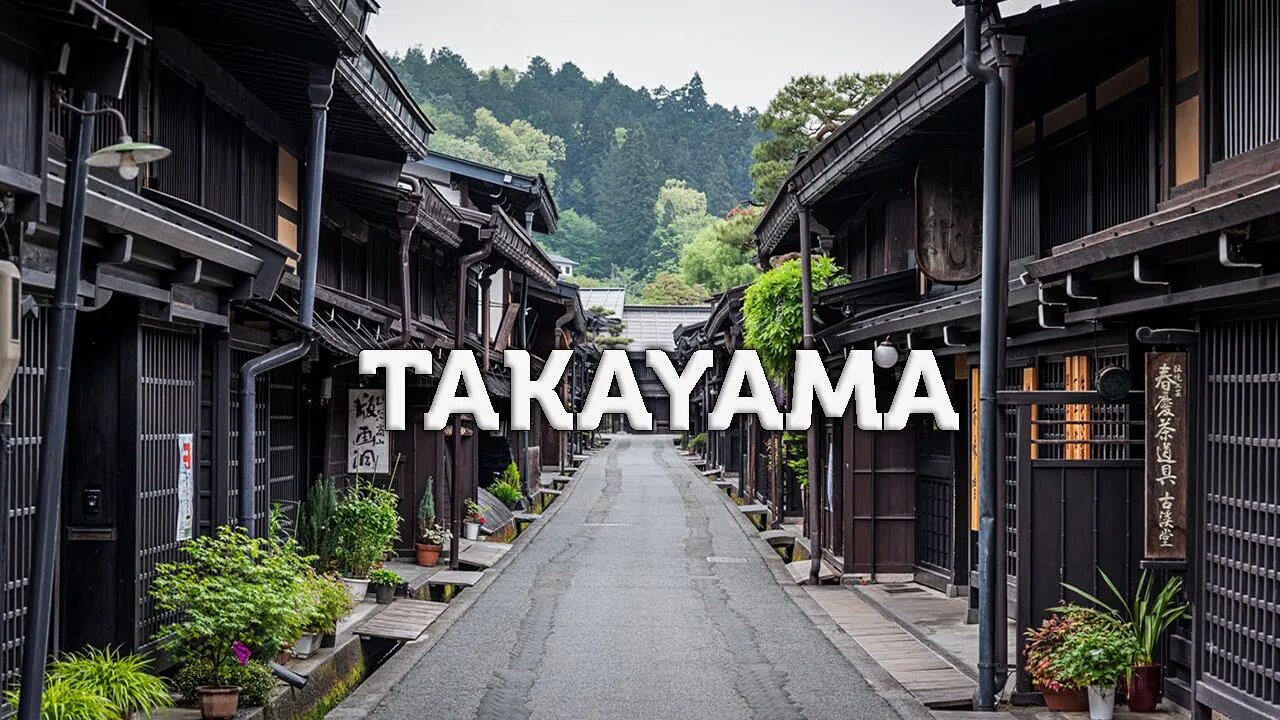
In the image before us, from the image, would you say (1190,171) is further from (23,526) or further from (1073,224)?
(23,526)

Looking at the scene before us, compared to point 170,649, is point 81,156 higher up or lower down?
higher up

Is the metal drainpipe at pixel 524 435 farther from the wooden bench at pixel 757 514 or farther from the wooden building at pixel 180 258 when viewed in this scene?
the wooden building at pixel 180 258

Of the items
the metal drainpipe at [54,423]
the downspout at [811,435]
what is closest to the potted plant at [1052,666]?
the metal drainpipe at [54,423]

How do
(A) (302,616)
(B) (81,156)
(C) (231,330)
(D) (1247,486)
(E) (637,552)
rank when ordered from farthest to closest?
(E) (637,552)
(C) (231,330)
(A) (302,616)
(D) (1247,486)
(B) (81,156)

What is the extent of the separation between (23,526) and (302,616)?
3339mm

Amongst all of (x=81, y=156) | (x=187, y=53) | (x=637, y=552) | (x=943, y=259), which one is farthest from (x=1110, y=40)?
(x=637, y=552)

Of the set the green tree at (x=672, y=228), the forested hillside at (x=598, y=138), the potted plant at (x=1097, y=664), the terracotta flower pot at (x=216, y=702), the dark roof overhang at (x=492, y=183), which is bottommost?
the terracotta flower pot at (x=216, y=702)

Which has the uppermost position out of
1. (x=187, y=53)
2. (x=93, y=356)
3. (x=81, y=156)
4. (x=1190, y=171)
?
(x=187, y=53)

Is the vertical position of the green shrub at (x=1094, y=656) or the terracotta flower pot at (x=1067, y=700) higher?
the green shrub at (x=1094, y=656)

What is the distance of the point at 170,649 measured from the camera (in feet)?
39.4

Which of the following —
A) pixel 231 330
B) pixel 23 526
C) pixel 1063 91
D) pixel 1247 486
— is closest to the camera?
pixel 23 526

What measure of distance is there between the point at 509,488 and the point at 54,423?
3022cm

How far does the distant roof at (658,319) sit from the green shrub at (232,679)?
82.9 metres

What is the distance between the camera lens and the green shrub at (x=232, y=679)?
11.9m
